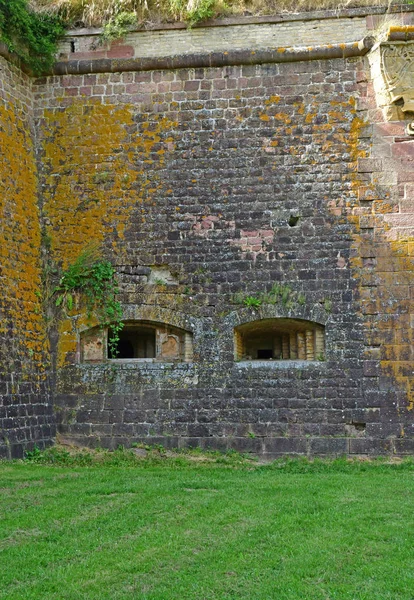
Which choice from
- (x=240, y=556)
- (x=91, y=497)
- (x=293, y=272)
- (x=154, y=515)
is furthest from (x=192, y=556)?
(x=293, y=272)

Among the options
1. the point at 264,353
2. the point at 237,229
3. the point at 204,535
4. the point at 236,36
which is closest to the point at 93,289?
the point at 237,229

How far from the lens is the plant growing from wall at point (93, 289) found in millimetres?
11656

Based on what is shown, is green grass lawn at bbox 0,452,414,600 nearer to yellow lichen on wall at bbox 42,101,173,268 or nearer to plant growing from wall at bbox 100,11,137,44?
yellow lichen on wall at bbox 42,101,173,268

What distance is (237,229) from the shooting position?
38.1 ft

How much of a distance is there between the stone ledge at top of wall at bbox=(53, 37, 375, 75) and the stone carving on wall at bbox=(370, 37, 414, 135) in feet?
1.07

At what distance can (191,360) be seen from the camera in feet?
37.8

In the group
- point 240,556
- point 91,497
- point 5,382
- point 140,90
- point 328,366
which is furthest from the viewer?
point 140,90

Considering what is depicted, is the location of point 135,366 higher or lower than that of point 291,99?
lower

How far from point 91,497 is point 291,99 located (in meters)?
6.69

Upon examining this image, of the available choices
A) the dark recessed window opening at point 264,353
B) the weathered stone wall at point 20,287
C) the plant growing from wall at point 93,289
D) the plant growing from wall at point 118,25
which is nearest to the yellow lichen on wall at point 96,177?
the plant growing from wall at point 93,289

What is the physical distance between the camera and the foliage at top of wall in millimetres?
11258

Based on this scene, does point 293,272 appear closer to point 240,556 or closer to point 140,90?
point 140,90

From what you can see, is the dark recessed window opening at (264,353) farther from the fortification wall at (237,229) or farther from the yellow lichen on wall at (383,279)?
the yellow lichen on wall at (383,279)

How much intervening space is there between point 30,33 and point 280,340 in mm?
5925
